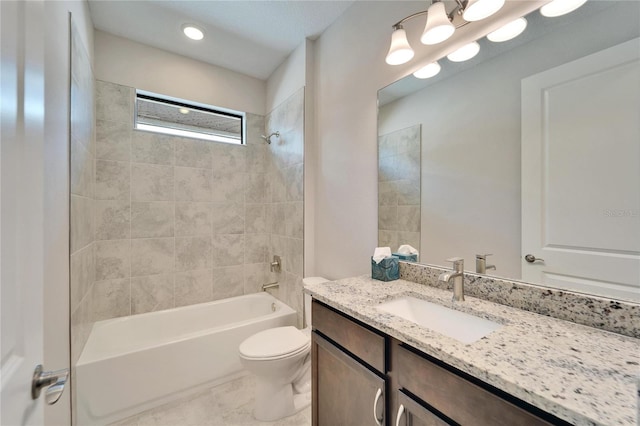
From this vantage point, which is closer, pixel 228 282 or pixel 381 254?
pixel 381 254

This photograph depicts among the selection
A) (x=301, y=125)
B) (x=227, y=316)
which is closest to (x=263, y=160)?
(x=301, y=125)

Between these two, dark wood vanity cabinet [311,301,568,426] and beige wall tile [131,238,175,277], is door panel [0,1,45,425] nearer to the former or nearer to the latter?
dark wood vanity cabinet [311,301,568,426]

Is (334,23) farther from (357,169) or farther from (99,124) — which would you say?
(99,124)

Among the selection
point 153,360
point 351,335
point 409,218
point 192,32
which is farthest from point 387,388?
point 192,32

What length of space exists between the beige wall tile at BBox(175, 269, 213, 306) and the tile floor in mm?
855

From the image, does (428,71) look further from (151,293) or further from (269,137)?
(151,293)

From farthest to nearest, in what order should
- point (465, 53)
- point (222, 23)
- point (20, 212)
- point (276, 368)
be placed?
point (222, 23)
point (276, 368)
point (465, 53)
point (20, 212)

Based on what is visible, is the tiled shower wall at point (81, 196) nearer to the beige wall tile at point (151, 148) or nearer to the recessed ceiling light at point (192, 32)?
the beige wall tile at point (151, 148)

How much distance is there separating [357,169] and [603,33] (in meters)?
1.21

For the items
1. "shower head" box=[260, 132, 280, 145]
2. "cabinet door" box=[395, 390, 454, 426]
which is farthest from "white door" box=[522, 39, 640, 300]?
"shower head" box=[260, 132, 280, 145]

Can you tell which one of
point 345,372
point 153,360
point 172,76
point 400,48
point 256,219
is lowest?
point 153,360

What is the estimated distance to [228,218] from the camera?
8.78 feet

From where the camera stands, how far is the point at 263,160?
9.50 feet

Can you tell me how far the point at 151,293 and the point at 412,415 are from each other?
2.36 m
